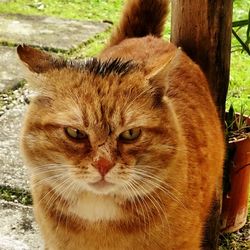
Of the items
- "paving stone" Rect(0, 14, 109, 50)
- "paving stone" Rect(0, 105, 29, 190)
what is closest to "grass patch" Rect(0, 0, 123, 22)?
"paving stone" Rect(0, 14, 109, 50)

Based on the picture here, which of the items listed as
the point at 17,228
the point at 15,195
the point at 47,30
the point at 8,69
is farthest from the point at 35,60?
the point at 47,30

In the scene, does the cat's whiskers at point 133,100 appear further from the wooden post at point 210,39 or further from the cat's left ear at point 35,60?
the wooden post at point 210,39

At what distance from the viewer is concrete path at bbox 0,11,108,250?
115 inches

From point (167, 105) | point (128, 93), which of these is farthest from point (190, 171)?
point (128, 93)

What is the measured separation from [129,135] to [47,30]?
320 centimetres

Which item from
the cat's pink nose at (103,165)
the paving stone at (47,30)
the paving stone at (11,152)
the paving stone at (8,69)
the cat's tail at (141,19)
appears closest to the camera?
the cat's pink nose at (103,165)

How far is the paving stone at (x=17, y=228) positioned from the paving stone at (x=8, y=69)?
1.15 metres

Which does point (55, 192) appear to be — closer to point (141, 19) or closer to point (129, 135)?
point (129, 135)

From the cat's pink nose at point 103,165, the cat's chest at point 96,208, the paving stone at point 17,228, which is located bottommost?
the paving stone at point 17,228

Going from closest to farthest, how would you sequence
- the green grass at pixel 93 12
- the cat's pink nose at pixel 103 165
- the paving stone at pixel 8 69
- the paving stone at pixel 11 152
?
1. the cat's pink nose at pixel 103 165
2. the paving stone at pixel 11 152
3. the paving stone at pixel 8 69
4. the green grass at pixel 93 12

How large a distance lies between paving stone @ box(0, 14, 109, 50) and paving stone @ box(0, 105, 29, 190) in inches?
39.6

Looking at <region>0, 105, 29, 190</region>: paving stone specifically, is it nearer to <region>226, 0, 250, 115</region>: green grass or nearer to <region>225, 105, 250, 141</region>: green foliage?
<region>225, 105, 250, 141</region>: green foliage

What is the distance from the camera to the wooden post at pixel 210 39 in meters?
2.74

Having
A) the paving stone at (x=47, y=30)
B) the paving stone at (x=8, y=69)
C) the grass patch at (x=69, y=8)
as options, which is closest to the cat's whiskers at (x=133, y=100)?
the paving stone at (x=8, y=69)
